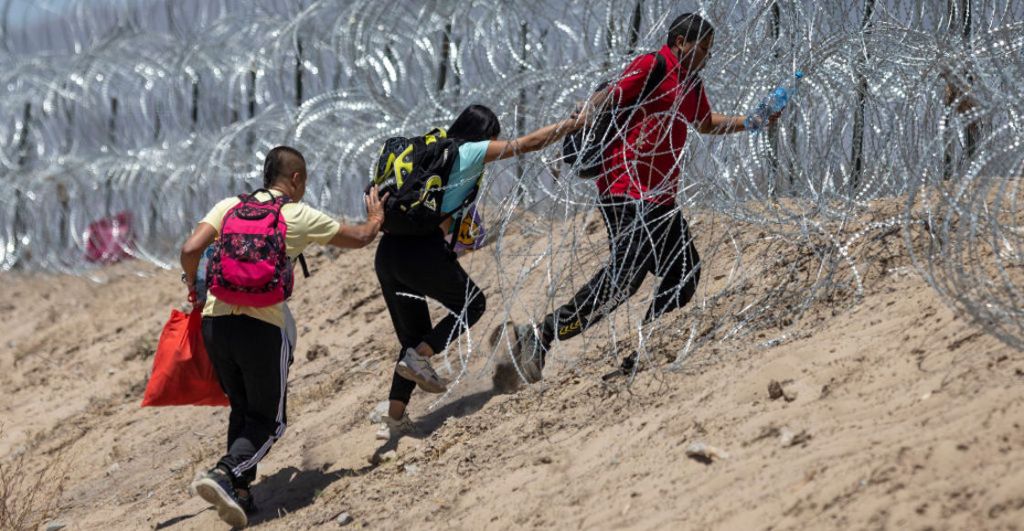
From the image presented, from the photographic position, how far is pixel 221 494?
16.3ft

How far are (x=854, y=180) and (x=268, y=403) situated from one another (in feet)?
9.16

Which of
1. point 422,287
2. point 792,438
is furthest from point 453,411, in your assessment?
point 792,438

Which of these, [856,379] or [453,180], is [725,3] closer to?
[453,180]

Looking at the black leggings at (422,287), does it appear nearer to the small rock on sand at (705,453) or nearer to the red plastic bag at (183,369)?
the red plastic bag at (183,369)

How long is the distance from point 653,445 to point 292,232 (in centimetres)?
165

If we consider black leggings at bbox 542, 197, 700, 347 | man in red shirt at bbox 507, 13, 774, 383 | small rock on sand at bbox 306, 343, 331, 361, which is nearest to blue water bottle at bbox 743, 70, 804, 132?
man in red shirt at bbox 507, 13, 774, 383

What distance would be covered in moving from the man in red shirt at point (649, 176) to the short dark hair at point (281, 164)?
1167 mm

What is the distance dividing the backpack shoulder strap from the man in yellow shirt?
115 centimetres

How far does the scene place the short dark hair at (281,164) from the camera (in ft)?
16.6

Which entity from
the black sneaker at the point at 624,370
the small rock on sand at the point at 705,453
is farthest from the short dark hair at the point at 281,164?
the small rock on sand at the point at 705,453

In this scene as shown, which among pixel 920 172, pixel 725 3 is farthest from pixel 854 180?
pixel 920 172

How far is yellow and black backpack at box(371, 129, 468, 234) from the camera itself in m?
5.19

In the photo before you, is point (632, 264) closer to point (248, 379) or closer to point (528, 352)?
point (528, 352)

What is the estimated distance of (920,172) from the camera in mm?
4238
